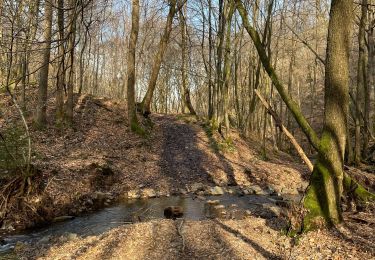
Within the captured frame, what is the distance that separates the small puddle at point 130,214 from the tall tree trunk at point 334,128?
13.1 feet

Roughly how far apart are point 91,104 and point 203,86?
20185 millimetres

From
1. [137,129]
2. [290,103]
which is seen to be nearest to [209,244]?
[290,103]

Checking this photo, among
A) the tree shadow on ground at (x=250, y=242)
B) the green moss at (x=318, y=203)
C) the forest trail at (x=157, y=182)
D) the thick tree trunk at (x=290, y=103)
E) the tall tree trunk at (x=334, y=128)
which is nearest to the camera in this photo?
the tree shadow on ground at (x=250, y=242)

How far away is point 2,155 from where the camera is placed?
955cm

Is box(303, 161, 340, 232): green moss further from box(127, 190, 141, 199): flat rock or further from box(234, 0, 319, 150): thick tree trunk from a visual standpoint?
box(127, 190, 141, 199): flat rock

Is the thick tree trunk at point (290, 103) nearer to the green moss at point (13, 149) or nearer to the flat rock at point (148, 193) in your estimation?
the green moss at point (13, 149)

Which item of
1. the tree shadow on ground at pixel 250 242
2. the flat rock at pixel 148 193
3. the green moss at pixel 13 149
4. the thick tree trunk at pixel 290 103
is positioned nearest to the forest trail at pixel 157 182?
the tree shadow on ground at pixel 250 242

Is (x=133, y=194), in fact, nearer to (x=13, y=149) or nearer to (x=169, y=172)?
(x=169, y=172)

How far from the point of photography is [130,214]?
1064cm

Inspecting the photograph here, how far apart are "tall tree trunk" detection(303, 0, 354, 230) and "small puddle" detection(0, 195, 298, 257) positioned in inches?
157

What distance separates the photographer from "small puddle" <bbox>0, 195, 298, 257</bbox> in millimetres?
8703

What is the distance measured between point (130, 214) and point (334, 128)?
629 centimetres

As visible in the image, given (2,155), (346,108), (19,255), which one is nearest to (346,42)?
(346,108)

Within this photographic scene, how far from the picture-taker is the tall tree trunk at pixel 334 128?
6879 millimetres
